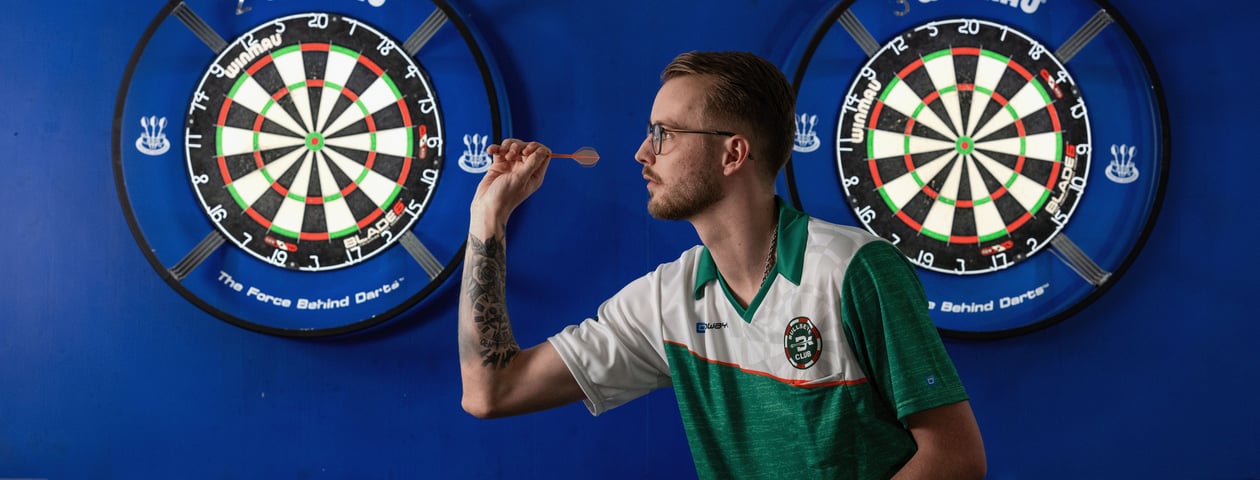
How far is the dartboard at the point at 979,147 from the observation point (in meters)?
2.15

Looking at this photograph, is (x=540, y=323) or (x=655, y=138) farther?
(x=540, y=323)

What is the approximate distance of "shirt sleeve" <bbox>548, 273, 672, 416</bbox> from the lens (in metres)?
1.68

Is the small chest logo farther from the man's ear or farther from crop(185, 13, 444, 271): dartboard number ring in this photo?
crop(185, 13, 444, 271): dartboard number ring

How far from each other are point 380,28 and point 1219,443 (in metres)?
2.15

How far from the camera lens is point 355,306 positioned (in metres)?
2.10

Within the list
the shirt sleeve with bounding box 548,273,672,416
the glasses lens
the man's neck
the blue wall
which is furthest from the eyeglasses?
the blue wall

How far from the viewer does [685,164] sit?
1.55m

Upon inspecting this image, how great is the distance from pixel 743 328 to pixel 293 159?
1.14 m

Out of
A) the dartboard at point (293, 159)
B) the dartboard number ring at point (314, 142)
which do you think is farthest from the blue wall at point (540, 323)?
the dartboard number ring at point (314, 142)

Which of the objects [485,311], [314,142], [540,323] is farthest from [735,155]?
[314,142]

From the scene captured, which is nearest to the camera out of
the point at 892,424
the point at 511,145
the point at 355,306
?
the point at 892,424

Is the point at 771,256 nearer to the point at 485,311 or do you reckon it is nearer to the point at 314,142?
the point at 485,311

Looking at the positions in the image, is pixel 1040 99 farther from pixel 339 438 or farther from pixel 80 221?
pixel 80 221

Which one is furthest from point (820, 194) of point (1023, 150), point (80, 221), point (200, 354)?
point (80, 221)
